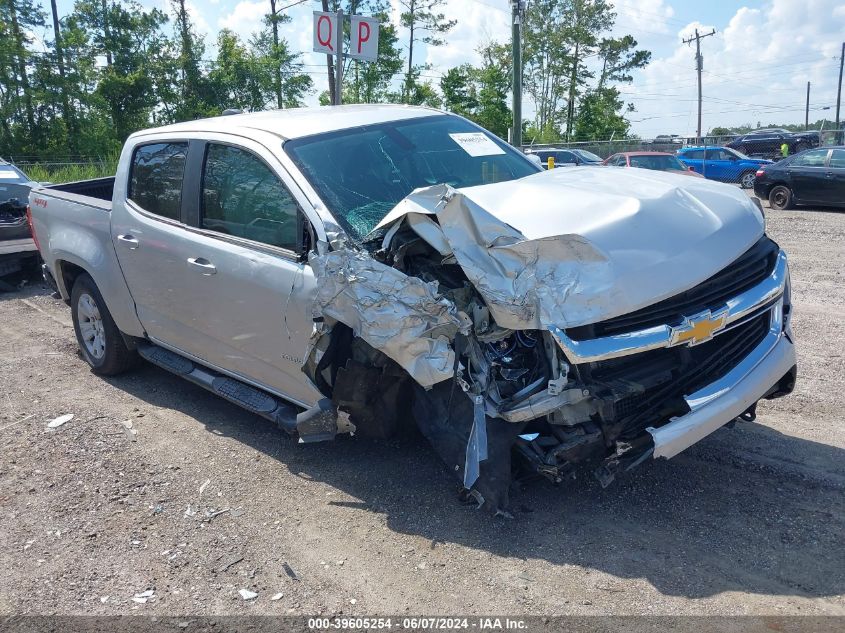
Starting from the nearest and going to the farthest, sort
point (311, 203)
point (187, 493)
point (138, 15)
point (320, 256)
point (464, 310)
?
1. point (464, 310)
2. point (320, 256)
3. point (311, 203)
4. point (187, 493)
5. point (138, 15)

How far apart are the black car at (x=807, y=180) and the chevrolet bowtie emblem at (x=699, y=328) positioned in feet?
46.2

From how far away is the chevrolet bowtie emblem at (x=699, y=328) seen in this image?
314 cm

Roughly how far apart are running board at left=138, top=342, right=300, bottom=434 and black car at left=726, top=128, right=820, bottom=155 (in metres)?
29.6

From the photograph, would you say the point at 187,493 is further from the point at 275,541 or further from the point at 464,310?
the point at 464,310

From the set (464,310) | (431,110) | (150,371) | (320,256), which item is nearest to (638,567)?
(464,310)

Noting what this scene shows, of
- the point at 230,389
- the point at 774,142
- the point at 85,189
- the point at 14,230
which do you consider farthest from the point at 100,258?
the point at 774,142

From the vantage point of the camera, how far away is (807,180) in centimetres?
1561

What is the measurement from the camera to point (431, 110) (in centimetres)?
524

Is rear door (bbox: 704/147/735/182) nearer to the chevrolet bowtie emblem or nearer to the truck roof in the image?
the truck roof

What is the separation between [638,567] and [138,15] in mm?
46624

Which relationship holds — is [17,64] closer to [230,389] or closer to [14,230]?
[14,230]

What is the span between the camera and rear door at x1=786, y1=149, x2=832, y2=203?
50.5 ft

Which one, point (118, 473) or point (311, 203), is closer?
point (311, 203)

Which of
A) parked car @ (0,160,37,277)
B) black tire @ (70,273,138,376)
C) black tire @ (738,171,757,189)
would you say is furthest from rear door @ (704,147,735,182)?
black tire @ (70,273,138,376)
